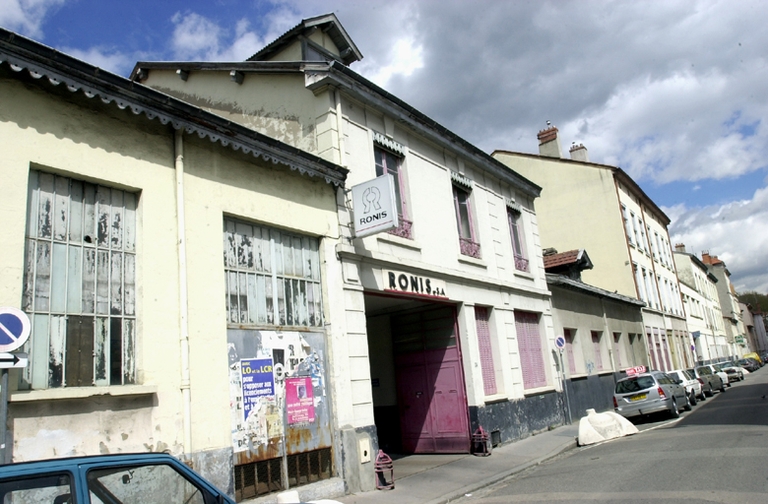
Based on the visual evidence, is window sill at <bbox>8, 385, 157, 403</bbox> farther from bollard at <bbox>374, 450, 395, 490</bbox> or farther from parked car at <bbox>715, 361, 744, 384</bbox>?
parked car at <bbox>715, 361, 744, 384</bbox>

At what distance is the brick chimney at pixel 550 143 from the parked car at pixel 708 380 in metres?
12.7

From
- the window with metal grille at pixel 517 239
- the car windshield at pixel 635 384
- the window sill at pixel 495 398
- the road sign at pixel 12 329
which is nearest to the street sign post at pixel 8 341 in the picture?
the road sign at pixel 12 329

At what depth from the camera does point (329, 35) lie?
535 inches

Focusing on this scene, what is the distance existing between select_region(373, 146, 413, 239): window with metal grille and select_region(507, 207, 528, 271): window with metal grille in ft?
18.8

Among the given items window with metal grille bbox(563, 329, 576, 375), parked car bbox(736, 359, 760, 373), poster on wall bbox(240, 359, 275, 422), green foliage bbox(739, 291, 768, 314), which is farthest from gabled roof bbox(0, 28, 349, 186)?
green foliage bbox(739, 291, 768, 314)

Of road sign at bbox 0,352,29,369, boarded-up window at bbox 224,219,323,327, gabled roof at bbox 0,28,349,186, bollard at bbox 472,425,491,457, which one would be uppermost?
gabled roof at bbox 0,28,349,186

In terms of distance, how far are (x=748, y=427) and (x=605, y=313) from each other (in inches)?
448

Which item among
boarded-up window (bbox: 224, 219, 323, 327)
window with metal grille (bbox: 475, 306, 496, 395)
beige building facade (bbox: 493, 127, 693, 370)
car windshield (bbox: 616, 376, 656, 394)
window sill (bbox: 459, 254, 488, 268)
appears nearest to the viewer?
boarded-up window (bbox: 224, 219, 323, 327)

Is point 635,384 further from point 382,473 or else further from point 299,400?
point 299,400

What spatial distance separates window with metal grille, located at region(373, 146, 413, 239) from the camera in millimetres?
12289

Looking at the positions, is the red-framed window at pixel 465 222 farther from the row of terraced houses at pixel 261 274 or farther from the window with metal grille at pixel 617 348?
the window with metal grille at pixel 617 348

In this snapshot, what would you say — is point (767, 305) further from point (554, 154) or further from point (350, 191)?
point (350, 191)

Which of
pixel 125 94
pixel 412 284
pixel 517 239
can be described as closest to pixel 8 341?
pixel 125 94

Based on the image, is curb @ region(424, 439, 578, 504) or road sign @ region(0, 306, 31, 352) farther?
curb @ region(424, 439, 578, 504)
